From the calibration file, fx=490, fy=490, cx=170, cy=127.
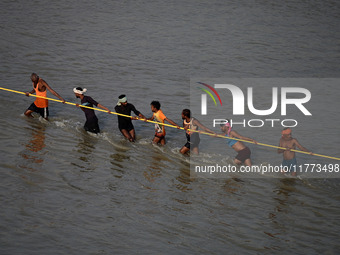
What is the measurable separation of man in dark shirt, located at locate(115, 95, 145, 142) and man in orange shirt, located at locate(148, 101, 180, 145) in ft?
1.28

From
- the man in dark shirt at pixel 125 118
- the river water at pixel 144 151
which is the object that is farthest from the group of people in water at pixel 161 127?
the river water at pixel 144 151

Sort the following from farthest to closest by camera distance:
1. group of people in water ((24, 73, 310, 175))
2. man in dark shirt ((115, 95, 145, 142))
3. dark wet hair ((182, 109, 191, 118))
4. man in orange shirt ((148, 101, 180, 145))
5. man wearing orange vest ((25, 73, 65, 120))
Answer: man wearing orange vest ((25, 73, 65, 120))
man in dark shirt ((115, 95, 145, 142))
man in orange shirt ((148, 101, 180, 145))
dark wet hair ((182, 109, 191, 118))
group of people in water ((24, 73, 310, 175))

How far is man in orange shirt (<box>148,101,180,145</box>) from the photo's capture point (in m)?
12.0

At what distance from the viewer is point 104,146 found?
12570 millimetres

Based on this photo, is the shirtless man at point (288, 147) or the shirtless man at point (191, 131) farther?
the shirtless man at point (191, 131)

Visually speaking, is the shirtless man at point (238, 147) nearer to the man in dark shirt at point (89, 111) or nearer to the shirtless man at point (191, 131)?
the shirtless man at point (191, 131)

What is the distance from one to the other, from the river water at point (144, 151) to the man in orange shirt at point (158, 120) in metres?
0.36

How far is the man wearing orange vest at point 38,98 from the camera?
12.9 meters

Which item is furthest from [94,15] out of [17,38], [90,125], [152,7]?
[90,125]

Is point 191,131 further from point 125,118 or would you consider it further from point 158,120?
point 125,118

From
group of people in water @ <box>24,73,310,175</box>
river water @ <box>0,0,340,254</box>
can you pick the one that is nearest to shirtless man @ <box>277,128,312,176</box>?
group of people in water @ <box>24,73,310,175</box>

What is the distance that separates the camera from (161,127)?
12469 mm

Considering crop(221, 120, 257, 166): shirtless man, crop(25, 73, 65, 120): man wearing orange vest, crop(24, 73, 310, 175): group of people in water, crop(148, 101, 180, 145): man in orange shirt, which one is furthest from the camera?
crop(25, 73, 65, 120): man wearing orange vest

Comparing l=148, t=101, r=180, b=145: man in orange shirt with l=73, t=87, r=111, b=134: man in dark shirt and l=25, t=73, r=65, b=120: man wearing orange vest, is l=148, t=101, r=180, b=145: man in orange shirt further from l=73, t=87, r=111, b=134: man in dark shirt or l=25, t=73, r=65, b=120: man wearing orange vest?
l=25, t=73, r=65, b=120: man wearing orange vest
